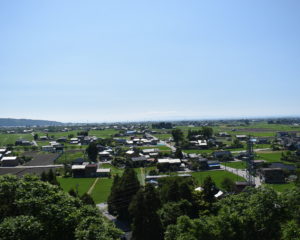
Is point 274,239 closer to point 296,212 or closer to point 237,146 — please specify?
point 296,212

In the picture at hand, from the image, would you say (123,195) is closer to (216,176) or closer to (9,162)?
(216,176)

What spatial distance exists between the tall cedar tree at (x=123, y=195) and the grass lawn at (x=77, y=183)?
8256mm

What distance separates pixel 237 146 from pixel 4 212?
50.9 meters

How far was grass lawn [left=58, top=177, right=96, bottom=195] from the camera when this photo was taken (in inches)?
998

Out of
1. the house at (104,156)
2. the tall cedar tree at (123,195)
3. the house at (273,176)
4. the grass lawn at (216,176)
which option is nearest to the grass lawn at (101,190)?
the tall cedar tree at (123,195)

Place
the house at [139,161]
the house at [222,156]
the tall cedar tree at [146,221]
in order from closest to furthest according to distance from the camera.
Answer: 1. the tall cedar tree at [146,221]
2. the house at [139,161]
3. the house at [222,156]

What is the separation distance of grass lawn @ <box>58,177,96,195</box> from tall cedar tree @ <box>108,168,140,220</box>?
826 centimetres

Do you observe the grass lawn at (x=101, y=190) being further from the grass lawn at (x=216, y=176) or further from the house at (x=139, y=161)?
the grass lawn at (x=216, y=176)

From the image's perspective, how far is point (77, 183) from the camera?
28.0 m

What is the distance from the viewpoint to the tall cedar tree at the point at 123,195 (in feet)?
55.9

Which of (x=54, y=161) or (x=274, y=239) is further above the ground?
(x=274, y=239)

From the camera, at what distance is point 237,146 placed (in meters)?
51.7

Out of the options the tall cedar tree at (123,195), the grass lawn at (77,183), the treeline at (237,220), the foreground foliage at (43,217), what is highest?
the foreground foliage at (43,217)

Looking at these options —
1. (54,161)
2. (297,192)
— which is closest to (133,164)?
(54,161)
